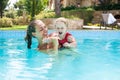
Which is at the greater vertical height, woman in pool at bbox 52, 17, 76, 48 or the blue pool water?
woman in pool at bbox 52, 17, 76, 48

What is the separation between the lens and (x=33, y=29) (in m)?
7.23

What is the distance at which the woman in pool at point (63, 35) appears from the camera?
22.6 ft

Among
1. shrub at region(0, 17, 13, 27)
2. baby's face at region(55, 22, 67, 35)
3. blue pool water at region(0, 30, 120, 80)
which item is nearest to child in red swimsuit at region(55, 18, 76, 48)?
baby's face at region(55, 22, 67, 35)

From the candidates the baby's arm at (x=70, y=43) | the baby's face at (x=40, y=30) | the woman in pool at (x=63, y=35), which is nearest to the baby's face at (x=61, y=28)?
the woman in pool at (x=63, y=35)

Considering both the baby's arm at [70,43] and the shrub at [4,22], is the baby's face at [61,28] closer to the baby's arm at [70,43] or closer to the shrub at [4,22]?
the baby's arm at [70,43]

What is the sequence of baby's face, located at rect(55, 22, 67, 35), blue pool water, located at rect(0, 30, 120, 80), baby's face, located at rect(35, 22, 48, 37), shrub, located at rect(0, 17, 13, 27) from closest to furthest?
blue pool water, located at rect(0, 30, 120, 80) → baby's face, located at rect(55, 22, 67, 35) → baby's face, located at rect(35, 22, 48, 37) → shrub, located at rect(0, 17, 13, 27)

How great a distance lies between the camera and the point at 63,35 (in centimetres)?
705

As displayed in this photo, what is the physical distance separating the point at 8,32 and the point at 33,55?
21.9 ft

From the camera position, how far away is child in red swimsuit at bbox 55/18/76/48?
688cm

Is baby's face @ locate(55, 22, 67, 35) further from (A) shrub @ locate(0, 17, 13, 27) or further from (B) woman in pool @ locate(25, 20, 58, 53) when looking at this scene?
(A) shrub @ locate(0, 17, 13, 27)

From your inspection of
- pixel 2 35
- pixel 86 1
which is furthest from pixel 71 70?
pixel 86 1

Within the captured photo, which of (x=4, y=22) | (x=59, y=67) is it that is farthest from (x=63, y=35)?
(x=4, y=22)

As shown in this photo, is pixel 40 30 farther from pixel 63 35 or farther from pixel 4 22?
pixel 4 22

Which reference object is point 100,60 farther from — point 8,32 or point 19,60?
point 8,32
